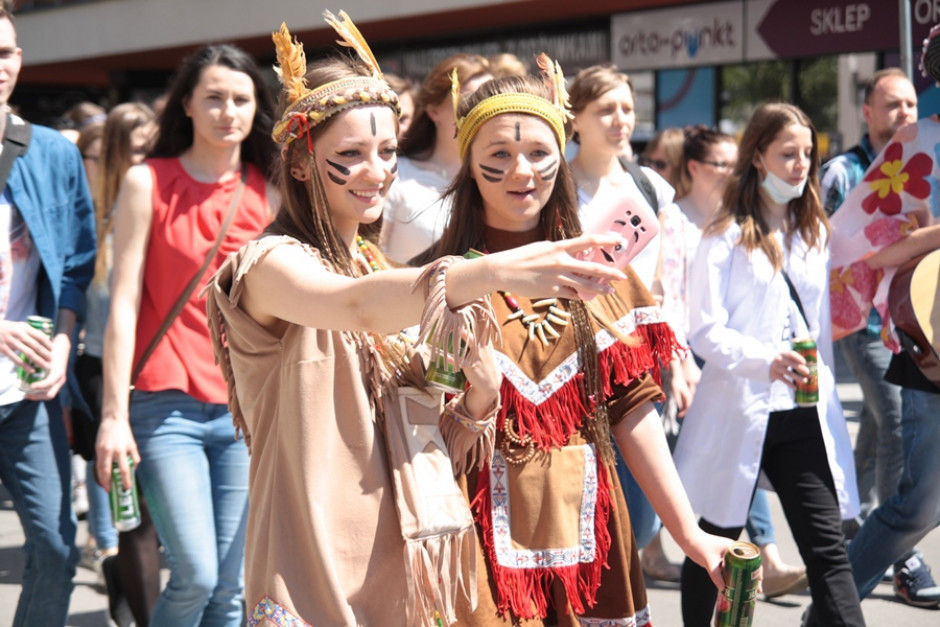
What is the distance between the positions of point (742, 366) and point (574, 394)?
141 cm

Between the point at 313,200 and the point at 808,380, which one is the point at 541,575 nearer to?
the point at 313,200

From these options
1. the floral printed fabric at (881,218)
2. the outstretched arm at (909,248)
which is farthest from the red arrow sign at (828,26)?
the outstretched arm at (909,248)

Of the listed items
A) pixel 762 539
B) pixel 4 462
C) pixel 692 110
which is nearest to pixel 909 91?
pixel 762 539

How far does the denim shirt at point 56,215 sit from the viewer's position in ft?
12.1

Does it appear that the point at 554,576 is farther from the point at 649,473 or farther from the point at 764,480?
the point at 764,480

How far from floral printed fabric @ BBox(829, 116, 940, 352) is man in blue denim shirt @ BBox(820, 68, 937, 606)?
0.59m

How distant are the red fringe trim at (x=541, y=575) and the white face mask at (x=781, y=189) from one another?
1846 mm

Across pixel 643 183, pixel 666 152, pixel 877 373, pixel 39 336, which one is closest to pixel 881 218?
pixel 643 183

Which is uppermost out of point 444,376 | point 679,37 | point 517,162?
point 679,37

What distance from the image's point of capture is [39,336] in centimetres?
354

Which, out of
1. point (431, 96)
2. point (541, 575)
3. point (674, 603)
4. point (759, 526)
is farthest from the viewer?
point (759, 526)

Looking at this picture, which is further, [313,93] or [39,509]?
[39,509]

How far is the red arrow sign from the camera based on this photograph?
12758 millimetres

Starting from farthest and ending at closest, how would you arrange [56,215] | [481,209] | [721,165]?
[721,165] < [56,215] < [481,209]
